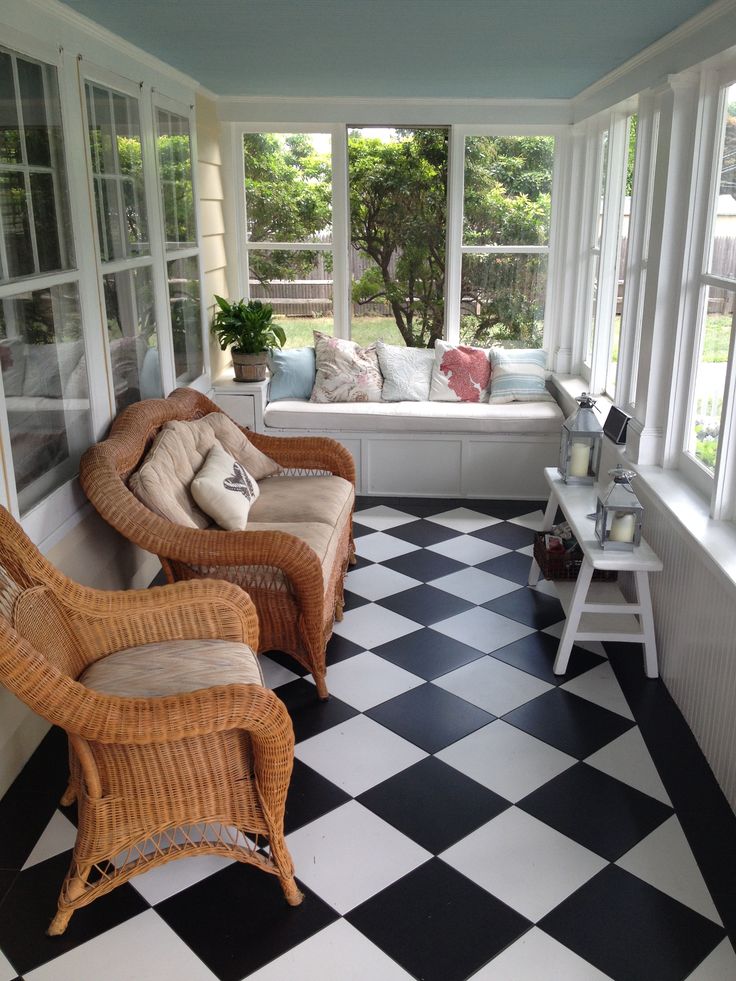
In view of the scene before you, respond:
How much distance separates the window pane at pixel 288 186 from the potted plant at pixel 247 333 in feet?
2.02

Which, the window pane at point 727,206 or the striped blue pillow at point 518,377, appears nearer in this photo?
the window pane at point 727,206

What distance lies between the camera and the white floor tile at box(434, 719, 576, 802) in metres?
2.58

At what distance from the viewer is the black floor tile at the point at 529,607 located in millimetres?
3626

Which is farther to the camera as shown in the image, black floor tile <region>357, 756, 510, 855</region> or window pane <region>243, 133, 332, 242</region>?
window pane <region>243, 133, 332, 242</region>

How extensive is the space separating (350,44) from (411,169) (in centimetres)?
209

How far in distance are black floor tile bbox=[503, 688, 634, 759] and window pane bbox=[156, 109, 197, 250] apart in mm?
2793

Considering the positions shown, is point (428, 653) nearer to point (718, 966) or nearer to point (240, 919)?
point (240, 919)

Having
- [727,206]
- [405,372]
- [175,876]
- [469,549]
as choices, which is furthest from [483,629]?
[405,372]

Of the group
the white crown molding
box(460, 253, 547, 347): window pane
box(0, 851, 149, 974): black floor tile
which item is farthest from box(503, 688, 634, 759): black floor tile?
box(460, 253, 547, 347): window pane

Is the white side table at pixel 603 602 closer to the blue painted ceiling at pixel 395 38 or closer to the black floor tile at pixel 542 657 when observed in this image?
the black floor tile at pixel 542 657

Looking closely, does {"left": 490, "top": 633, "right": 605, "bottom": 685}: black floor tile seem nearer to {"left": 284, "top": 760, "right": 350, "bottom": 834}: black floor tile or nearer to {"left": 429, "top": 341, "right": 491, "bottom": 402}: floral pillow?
{"left": 284, "top": 760, "right": 350, "bottom": 834}: black floor tile

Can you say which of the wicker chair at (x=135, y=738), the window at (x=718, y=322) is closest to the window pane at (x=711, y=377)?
the window at (x=718, y=322)

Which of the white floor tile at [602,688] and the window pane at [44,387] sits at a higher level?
the window pane at [44,387]

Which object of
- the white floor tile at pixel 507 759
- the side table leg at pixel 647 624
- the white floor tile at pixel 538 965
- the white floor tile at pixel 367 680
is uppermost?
the side table leg at pixel 647 624
